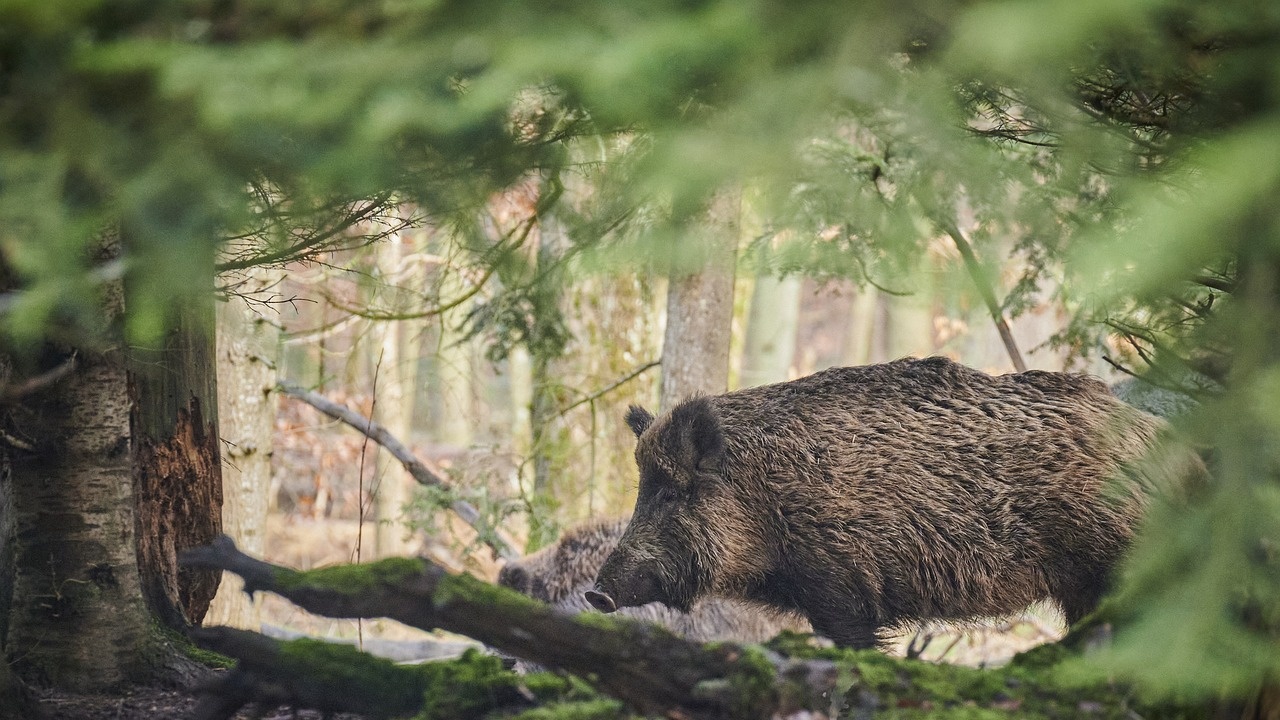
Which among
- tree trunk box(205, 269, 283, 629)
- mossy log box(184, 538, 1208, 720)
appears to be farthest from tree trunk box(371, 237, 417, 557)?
mossy log box(184, 538, 1208, 720)

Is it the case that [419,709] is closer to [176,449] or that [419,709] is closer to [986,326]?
[176,449]

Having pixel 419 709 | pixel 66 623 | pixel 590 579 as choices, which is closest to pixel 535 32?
pixel 419 709

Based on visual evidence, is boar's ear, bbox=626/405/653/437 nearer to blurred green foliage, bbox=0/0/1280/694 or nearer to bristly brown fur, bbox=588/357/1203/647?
bristly brown fur, bbox=588/357/1203/647

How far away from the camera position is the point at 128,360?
4785 millimetres

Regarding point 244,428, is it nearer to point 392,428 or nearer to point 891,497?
point 891,497

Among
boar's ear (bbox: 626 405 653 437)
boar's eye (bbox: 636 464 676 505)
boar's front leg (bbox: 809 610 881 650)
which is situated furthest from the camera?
boar's ear (bbox: 626 405 653 437)

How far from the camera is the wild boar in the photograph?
6.79 metres

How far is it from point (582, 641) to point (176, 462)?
298 cm

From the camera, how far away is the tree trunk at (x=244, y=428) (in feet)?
27.5

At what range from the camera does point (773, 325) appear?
55.5 feet

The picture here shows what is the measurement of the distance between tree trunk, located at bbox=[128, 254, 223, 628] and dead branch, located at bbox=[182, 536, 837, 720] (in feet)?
7.06

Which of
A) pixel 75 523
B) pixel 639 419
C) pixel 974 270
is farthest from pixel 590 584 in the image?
pixel 75 523

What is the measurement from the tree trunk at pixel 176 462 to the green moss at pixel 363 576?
6.91ft

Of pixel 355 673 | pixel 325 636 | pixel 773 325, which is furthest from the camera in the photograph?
pixel 773 325
